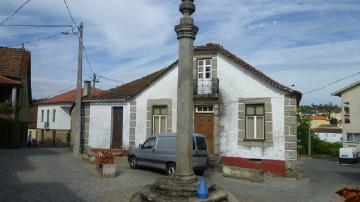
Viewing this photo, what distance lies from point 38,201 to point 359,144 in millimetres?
38097

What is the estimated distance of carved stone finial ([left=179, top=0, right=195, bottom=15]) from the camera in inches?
378

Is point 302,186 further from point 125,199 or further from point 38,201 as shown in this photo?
point 38,201

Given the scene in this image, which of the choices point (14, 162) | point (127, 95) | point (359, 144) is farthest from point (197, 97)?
point (359, 144)

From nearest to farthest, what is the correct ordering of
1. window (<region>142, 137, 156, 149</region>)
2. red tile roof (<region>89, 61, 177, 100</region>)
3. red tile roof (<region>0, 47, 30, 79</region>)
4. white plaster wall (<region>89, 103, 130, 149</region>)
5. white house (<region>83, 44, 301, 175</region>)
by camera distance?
window (<region>142, 137, 156, 149</region>) → white house (<region>83, 44, 301, 175</region>) → red tile roof (<region>89, 61, 177, 100</region>) → white plaster wall (<region>89, 103, 130, 149</region>) → red tile roof (<region>0, 47, 30, 79</region>)

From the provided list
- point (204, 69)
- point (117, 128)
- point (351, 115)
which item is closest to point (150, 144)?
point (204, 69)

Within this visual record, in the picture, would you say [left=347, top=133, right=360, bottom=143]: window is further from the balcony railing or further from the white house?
the balcony railing

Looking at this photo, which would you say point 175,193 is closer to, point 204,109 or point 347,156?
point 204,109

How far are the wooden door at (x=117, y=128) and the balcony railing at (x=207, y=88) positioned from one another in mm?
5067

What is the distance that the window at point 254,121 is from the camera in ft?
62.7

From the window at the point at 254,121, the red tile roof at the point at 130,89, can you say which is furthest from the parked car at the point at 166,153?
the red tile roof at the point at 130,89

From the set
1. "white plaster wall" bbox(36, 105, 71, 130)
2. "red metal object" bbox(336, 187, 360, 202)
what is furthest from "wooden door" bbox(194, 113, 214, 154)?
"white plaster wall" bbox(36, 105, 71, 130)

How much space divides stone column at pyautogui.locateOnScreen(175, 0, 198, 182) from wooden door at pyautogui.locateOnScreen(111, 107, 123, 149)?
45.7 feet

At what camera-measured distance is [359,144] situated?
41.0 m

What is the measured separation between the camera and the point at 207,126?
20312 millimetres
